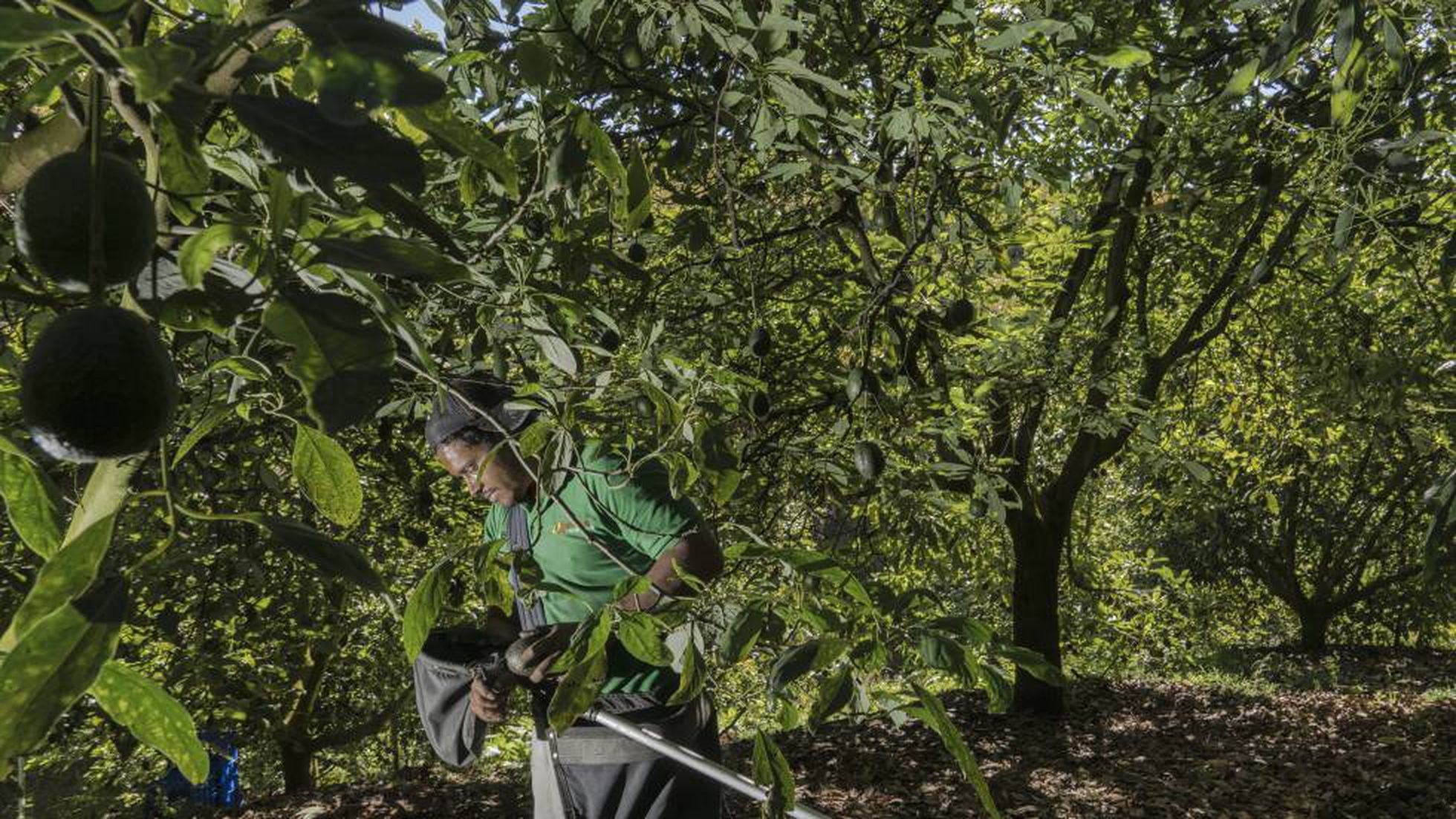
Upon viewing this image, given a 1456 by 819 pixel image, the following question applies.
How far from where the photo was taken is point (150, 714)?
0.65m

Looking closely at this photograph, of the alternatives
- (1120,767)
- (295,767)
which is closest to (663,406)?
(1120,767)

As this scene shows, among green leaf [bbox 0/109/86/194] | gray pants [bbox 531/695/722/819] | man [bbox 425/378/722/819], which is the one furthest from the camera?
gray pants [bbox 531/695/722/819]

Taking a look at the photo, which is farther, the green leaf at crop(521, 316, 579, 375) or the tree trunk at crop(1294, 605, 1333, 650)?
the tree trunk at crop(1294, 605, 1333, 650)

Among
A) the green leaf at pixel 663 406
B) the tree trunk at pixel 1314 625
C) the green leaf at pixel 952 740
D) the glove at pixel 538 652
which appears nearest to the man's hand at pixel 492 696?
the glove at pixel 538 652

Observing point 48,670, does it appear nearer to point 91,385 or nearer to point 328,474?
point 91,385

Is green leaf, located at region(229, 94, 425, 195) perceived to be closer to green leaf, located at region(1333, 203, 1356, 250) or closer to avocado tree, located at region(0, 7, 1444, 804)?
avocado tree, located at region(0, 7, 1444, 804)

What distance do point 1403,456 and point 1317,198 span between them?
824 centimetres

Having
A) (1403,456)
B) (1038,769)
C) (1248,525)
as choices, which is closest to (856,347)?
(1038,769)

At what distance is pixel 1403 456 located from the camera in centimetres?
1176

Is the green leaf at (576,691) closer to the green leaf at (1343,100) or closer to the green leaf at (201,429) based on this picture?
the green leaf at (201,429)

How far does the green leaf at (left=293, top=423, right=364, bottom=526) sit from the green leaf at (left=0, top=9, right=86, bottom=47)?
19.0 inches

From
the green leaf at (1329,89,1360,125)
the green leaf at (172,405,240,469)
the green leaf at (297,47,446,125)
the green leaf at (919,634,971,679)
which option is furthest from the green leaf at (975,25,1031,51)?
the green leaf at (297,47,446,125)

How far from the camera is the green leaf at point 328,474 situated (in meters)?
0.84

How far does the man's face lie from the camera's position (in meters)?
2.64
